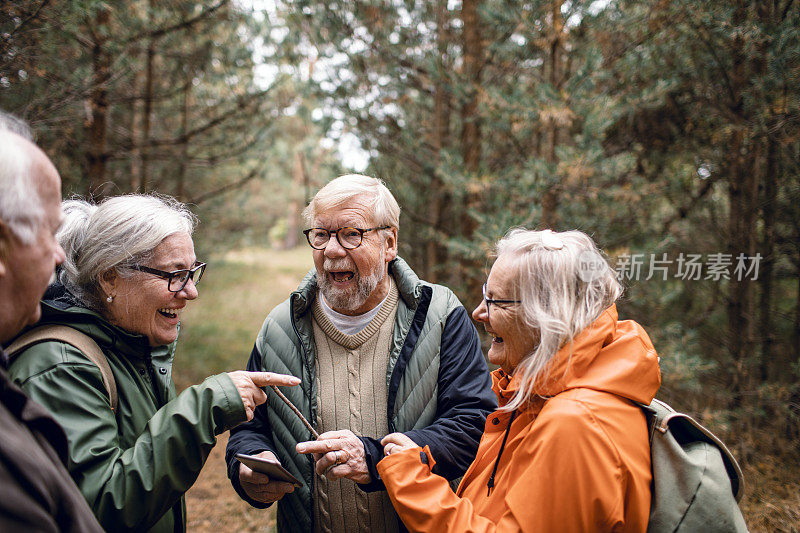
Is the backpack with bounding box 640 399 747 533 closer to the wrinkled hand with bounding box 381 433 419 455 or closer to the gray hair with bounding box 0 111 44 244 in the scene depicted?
the wrinkled hand with bounding box 381 433 419 455

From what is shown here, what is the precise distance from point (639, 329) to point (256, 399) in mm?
1382

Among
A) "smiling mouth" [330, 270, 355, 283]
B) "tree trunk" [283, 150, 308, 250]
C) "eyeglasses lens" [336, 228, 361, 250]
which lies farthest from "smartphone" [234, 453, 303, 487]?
"tree trunk" [283, 150, 308, 250]

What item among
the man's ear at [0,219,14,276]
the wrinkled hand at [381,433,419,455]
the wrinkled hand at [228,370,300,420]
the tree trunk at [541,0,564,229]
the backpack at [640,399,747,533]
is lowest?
the wrinkled hand at [381,433,419,455]

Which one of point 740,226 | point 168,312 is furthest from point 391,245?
point 740,226

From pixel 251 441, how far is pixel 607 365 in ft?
5.06

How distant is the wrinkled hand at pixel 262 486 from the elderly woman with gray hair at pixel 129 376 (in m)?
0.28

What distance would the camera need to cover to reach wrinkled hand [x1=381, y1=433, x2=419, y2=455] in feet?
5.87

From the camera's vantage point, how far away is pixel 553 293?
5.33 ft

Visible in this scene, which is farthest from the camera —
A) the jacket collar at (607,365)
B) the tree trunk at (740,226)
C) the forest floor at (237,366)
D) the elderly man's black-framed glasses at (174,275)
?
the tree trunk at (740,226)

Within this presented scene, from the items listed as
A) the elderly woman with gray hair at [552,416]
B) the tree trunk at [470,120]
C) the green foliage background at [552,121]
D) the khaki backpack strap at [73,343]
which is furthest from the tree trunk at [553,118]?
the khaki backpack strap at [73,343]

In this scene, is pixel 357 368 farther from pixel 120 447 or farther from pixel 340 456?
pixel 120 447

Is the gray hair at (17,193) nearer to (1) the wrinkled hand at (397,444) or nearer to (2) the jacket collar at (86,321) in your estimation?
(2) the jacket collar at (86,321)

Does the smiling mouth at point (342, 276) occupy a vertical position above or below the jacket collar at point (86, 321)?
above

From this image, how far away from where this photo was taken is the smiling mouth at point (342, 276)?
238 cm
